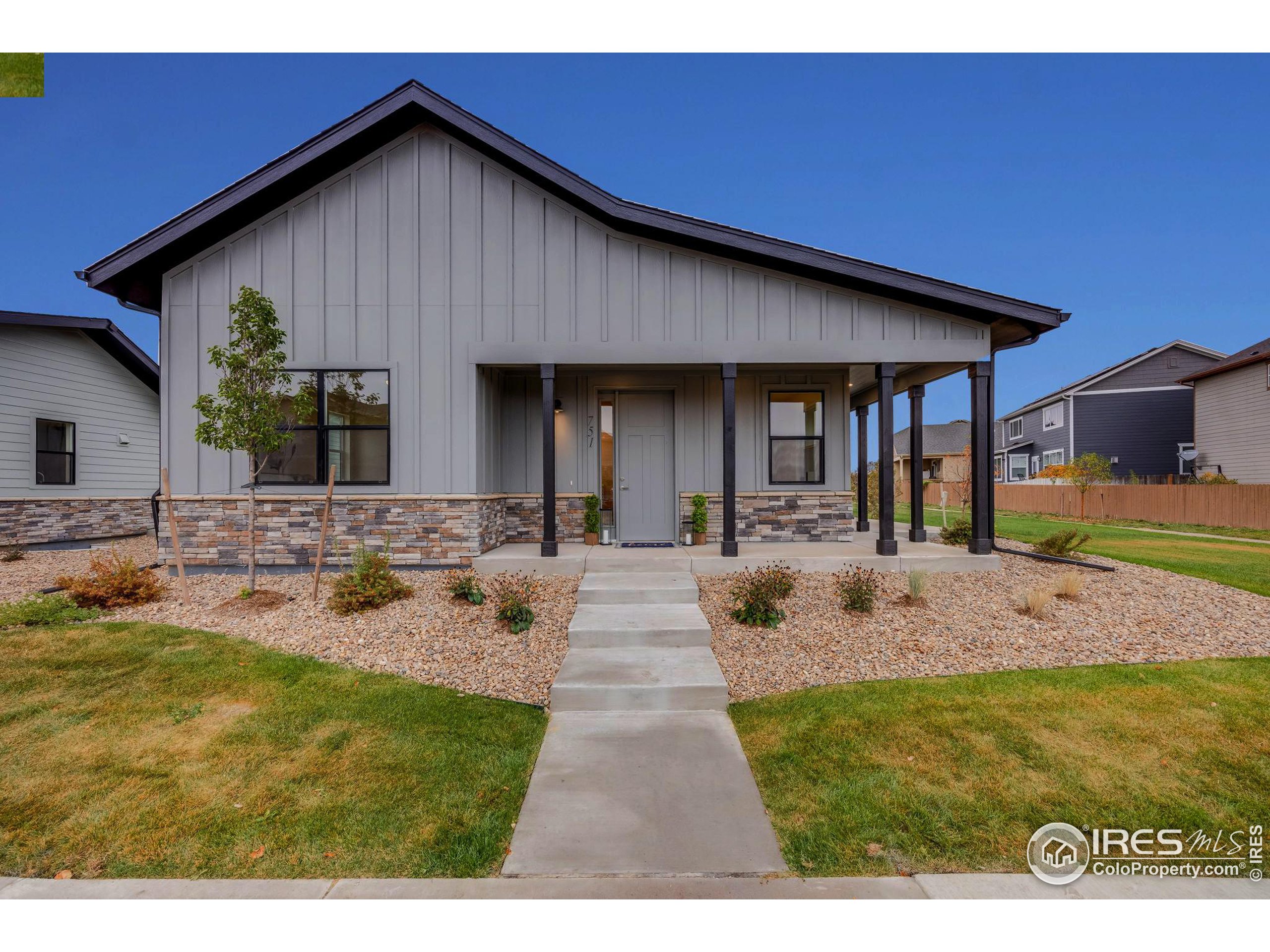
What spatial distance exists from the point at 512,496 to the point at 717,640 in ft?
15.5

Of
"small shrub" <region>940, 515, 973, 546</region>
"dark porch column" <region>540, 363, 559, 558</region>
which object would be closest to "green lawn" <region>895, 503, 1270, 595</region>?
"small shrub" <region>940, 515, 973, 546</region>

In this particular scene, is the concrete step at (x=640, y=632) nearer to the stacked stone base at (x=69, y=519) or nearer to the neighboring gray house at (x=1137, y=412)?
the stacked stone base at (x=69, y=519)

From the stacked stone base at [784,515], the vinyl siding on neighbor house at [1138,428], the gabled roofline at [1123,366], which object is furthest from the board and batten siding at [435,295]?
the gabled roofline at [1123,366]

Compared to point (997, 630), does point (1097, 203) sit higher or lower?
higher

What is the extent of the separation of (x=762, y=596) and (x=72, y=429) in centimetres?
1446

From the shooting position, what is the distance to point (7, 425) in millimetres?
10250

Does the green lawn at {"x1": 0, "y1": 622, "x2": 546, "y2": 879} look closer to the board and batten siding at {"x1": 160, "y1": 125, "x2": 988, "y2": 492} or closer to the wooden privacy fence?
the board and batten siding at {"x1": 160, "y1": 125, "x2": 988, "y2": 492}

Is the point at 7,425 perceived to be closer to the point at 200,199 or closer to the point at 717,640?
the point at 200,199

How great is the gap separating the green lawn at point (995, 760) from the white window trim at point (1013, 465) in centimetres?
3096

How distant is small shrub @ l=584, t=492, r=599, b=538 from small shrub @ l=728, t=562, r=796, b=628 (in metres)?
2.70

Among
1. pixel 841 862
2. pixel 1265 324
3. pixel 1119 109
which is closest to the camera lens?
pixel 841 862

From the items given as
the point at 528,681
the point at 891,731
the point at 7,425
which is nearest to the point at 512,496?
the point at 528,681

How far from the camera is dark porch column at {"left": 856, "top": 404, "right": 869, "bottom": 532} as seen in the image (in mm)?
10430

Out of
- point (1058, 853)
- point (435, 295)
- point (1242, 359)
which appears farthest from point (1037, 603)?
point (1242, 359)
